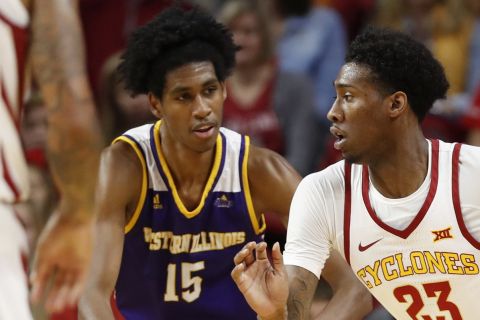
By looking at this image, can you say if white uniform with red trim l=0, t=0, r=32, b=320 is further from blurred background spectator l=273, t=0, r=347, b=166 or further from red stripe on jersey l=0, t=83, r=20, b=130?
blurred background spectator l=273, t=0, r=347, b=166

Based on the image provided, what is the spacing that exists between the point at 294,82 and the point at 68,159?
2.55 metres

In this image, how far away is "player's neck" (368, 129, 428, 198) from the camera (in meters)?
4.00

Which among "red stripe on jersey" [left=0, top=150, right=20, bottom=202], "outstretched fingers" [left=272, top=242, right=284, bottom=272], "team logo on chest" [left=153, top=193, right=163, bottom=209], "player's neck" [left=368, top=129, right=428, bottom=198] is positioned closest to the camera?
"outstretched fingers" [left=272, top=242, right=284, bottom=272]

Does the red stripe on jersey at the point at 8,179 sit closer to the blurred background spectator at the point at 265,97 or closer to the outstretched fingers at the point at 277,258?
the outstretched fingers at the point at 277,258

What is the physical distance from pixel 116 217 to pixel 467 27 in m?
3.46

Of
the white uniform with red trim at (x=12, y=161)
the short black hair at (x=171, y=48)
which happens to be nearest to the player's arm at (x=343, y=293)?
the short black hair at (x=171, y=48)

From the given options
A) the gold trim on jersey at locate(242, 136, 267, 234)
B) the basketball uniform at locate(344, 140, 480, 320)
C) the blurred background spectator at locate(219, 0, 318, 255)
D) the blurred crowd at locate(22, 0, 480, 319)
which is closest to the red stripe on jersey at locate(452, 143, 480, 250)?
the basketball uniform at locate(344, 140, 480, 320)

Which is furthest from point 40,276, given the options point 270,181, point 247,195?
point 270,181

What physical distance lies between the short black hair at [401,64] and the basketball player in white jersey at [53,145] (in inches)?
45.1

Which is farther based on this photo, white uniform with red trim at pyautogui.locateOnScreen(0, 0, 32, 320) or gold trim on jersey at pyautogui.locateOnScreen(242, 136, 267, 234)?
gold trim on jersey at pyautogui.locateOnScreen(242, 136, 267, 234)

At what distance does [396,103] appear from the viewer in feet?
13.1

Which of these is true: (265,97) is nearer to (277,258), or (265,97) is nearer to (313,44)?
(313,44)

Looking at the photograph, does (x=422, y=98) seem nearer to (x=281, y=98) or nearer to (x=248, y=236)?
(x=248, y=236)

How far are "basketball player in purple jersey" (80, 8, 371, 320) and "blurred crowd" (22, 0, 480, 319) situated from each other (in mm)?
2092
